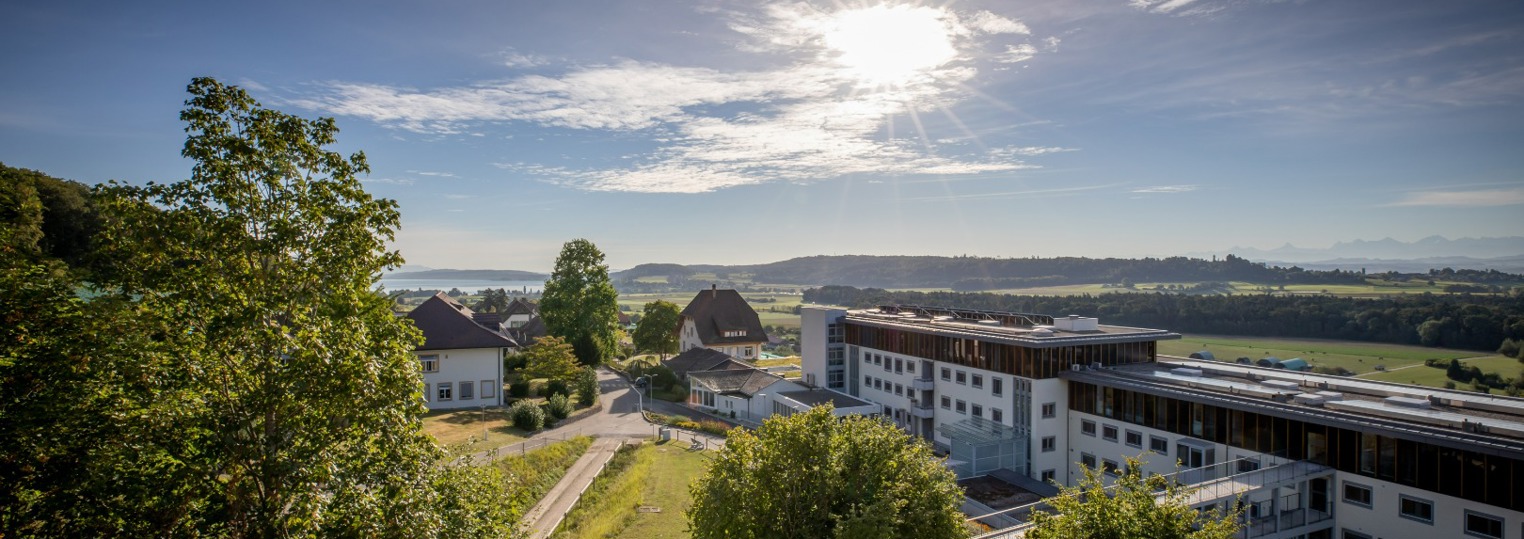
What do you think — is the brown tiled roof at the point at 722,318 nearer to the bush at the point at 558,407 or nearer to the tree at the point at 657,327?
the tree at the point at 657,327

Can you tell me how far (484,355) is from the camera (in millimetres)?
46688

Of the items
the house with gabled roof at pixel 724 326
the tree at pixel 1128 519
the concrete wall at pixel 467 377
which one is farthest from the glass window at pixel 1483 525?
the house with gabled roof at pixel 724 326

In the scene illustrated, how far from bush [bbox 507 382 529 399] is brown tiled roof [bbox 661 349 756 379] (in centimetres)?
1594

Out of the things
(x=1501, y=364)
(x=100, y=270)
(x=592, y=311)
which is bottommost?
(x=1501, y=364)

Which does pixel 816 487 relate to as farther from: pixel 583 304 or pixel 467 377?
pixel 583 304

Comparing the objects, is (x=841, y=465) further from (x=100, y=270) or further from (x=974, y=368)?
(x=974, y=368)

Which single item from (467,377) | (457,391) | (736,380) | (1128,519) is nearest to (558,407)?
(467,377)

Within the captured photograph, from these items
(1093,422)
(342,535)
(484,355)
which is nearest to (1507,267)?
(1093,422)

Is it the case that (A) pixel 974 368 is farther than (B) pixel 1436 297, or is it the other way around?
(B) pixel 1436 297

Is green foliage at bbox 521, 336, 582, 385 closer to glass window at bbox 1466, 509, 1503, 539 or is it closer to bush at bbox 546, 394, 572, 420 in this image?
bush at bbox 546, 394, 572, 420

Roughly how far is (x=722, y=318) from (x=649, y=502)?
5235cm

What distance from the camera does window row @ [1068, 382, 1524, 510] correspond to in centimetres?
2245

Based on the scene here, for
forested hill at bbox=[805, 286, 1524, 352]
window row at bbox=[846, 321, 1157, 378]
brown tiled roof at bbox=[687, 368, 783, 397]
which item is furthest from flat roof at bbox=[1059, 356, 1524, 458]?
forested hill at bbox=[805, 286, 1524, 352]

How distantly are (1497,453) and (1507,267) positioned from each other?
255m
